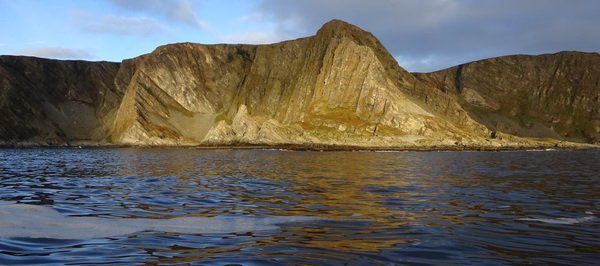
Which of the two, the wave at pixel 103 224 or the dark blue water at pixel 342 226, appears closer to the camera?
the dark blue water at pixel 342 226

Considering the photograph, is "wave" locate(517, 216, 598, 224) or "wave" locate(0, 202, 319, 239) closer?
"wave" locate(0, 202, 319, 239)

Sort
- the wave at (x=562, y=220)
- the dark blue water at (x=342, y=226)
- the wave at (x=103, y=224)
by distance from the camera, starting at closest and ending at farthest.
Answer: the dark blue water at (x=342, y=226), the wave at (x=103, y=224), the wave at (x=562, y=220)

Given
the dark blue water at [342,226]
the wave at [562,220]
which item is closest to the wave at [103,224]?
the dark blue water at [342,226]

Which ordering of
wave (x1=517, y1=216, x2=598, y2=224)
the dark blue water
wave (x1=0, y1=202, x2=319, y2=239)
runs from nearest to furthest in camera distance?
the dark blue water → wave (x1=0, y1=202, x2=319, y2=239) → wave (x1=517, y1=216, x2=598, y2=224)

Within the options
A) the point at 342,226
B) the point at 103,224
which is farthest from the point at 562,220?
the point at 103,224

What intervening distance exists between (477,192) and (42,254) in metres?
21.5

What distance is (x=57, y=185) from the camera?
99.0 ft

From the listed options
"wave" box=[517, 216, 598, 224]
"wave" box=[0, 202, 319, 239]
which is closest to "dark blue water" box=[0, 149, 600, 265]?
"wave" box=[517, 216, 598, 224]

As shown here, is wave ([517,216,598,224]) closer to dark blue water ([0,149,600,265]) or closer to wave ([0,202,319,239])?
dark blue water ([0,149,600,265])

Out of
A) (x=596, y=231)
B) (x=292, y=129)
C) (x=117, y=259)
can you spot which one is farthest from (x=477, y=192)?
(x=292, y=129)

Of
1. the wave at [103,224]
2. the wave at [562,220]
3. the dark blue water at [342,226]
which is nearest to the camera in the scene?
the dark blue water at [342,226]

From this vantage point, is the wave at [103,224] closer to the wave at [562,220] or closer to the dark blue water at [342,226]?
the dark blue water at [342,226]

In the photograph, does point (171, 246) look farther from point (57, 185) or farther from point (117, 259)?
point (57, 185)

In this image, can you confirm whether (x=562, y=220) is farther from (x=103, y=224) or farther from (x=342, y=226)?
(x=103, y=224)
